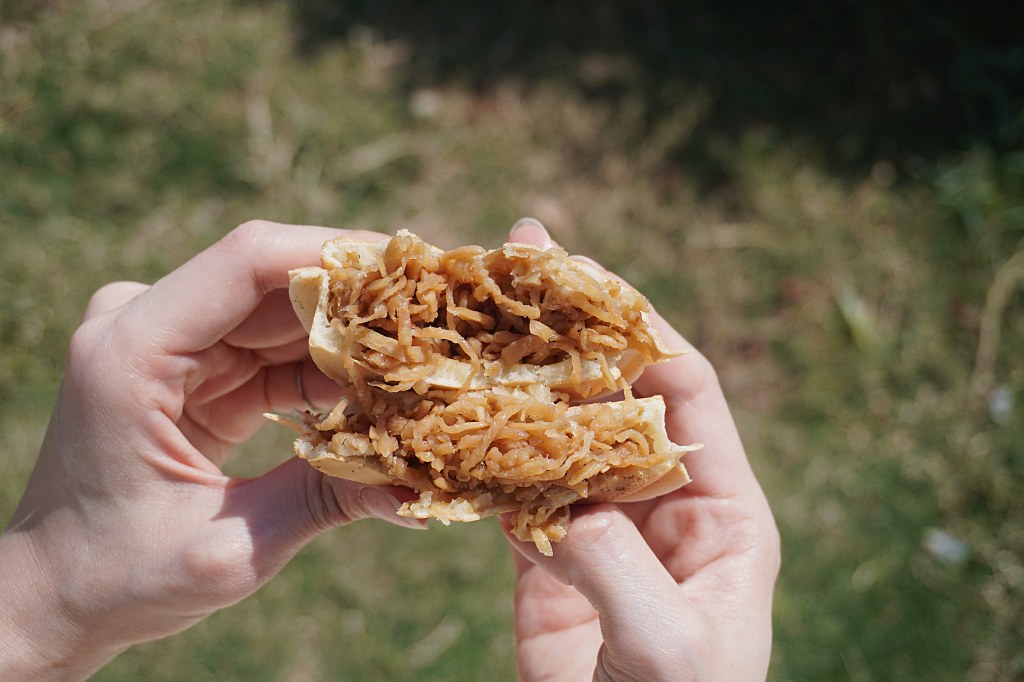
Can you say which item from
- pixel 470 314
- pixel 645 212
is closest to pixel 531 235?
pixel 470 314

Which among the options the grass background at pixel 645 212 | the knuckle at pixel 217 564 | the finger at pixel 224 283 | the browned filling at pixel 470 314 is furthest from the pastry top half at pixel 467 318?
the grass background at pixel 645 212

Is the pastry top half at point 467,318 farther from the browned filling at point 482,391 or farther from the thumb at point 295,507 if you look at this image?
the thumb at point 295,507

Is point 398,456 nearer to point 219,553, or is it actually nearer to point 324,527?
point 324,527


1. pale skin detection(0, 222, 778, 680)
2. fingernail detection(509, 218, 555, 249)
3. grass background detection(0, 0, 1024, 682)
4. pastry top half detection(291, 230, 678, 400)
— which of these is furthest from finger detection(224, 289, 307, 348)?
grass background detection(0, 0, 1024, 682)

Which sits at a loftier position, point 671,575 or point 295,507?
point 295,507

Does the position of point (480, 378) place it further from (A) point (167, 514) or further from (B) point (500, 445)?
(A) point (167, 514)

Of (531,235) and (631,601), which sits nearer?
(631,601)
